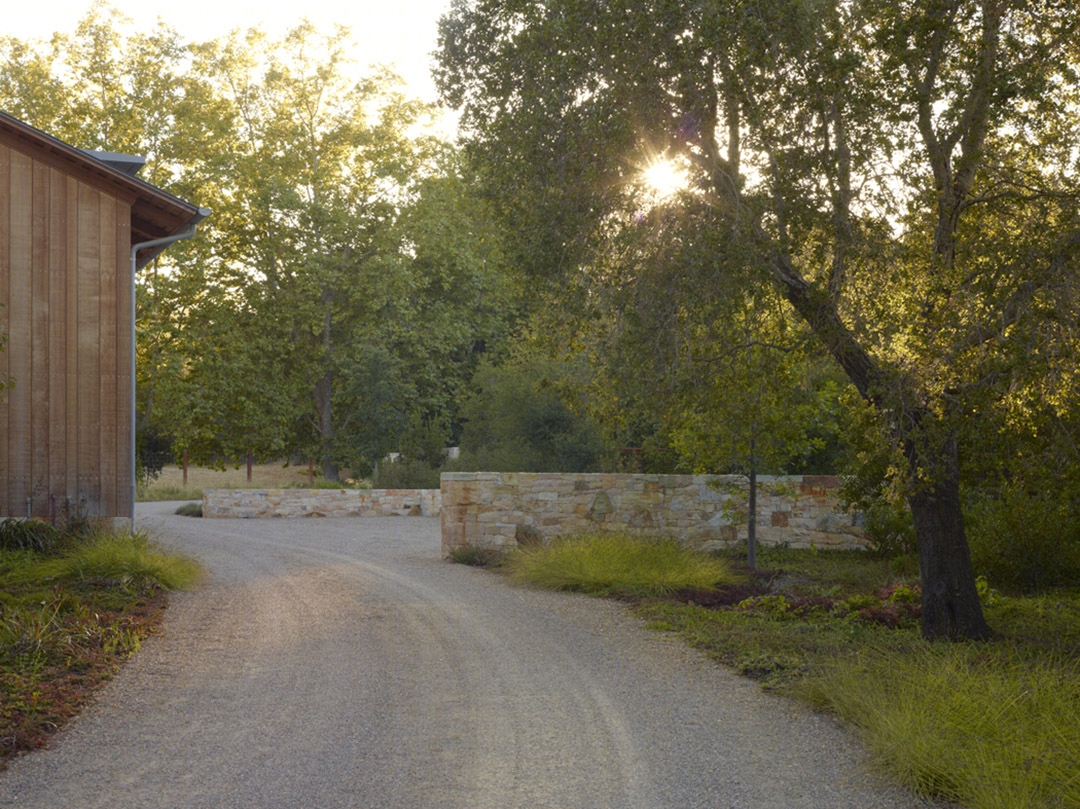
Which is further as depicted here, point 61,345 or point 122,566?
point 61,345

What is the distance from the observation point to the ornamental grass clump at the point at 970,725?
404 cm

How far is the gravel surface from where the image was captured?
169 inches

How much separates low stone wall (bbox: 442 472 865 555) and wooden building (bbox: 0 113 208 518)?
434 cm

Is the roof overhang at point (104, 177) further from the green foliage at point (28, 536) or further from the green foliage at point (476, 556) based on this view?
the green foliage at point (476, 556)

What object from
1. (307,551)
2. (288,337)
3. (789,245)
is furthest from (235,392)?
(789,245)

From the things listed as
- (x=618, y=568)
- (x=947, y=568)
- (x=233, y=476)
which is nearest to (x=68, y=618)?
(x=618, y=568)

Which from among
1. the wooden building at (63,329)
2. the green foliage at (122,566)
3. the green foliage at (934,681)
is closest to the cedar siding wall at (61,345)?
the wooden building at (63,329)

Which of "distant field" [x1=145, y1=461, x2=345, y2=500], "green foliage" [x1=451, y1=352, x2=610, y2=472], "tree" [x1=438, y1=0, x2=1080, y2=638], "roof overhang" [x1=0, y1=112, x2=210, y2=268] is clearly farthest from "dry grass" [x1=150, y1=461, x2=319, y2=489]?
"tree" [x1=438, y1=0, x2=1080, y2=638]

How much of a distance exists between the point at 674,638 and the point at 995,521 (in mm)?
5661

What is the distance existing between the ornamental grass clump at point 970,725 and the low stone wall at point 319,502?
16928mm

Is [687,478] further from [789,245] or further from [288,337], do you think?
[288,337]

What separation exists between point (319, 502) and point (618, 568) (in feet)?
41.4

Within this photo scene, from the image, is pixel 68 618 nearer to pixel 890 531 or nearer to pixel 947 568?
pixel 947 568

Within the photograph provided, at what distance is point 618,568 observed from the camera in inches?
413
